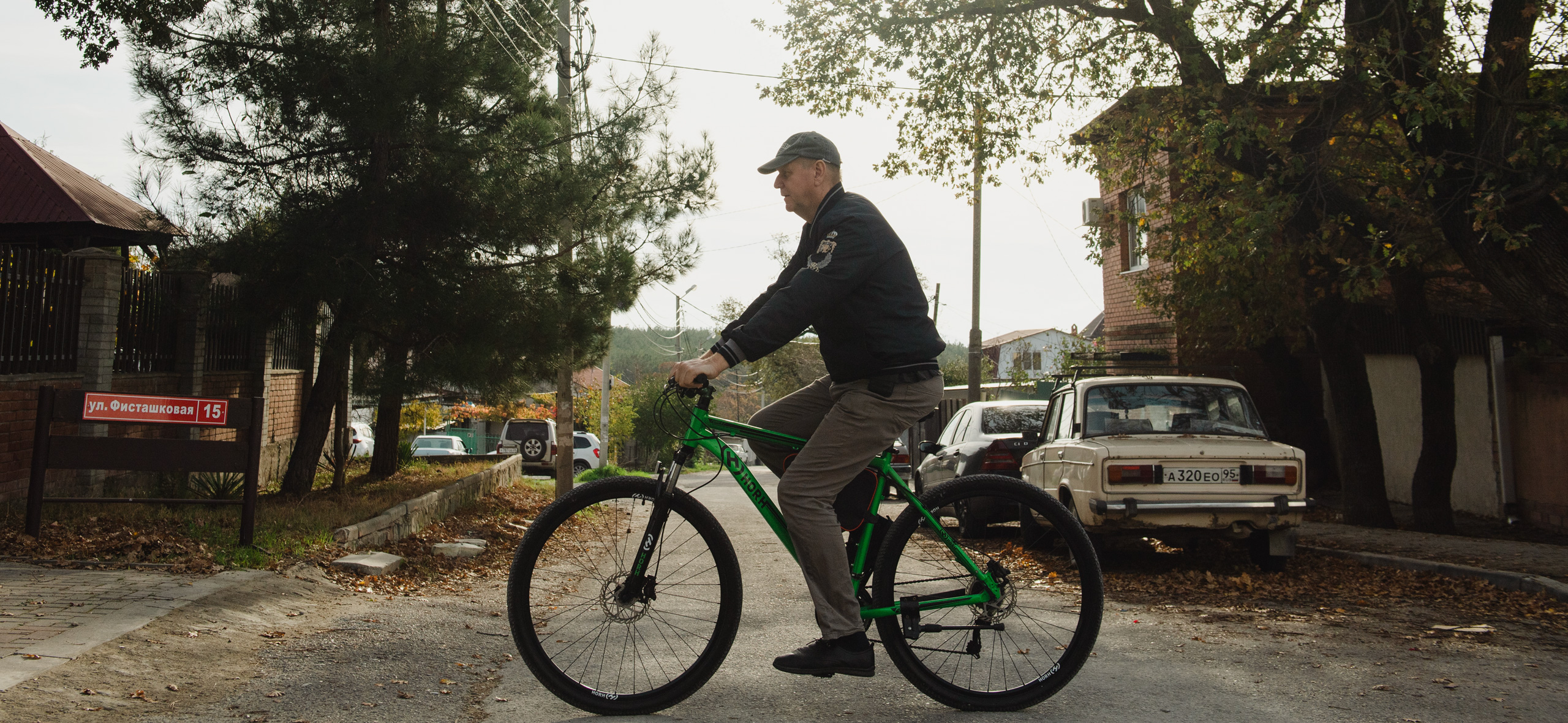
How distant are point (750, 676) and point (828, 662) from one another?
3.30 feet

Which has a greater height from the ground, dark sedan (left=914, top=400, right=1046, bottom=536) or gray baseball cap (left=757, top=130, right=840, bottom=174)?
gray baseball cap (left=757, top=130, right=840, bottom=174)

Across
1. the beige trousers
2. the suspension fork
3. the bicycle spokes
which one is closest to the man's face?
the beige trousers

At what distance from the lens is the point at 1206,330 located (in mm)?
16172

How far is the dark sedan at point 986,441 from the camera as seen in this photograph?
11695 mm

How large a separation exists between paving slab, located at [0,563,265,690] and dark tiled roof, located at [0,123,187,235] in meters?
9.97

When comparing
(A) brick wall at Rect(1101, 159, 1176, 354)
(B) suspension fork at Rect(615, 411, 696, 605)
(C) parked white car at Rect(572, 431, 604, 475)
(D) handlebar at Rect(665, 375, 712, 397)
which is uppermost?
(A) brick wall at Rect(1101, 159, 1176, 354)

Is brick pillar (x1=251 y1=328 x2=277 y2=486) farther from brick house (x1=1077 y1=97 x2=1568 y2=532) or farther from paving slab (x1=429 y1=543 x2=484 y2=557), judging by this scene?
brick house (x1=1077 y1=97 x2=1568 y2=532)

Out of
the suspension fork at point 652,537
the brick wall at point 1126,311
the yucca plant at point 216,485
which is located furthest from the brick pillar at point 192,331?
the brick wall at point 1126,311

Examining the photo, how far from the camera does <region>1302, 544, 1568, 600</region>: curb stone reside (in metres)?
7.75

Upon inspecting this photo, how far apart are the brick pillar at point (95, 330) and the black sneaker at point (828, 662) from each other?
29.3ft

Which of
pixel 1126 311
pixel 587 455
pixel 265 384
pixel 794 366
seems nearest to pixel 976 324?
pixel 1126 311

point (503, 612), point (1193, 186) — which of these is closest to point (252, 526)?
point (503, 612)

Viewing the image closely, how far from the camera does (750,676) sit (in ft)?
15.5

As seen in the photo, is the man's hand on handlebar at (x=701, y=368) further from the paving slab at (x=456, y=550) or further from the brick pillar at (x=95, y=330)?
the brick pillar at (x=95, y=330)
